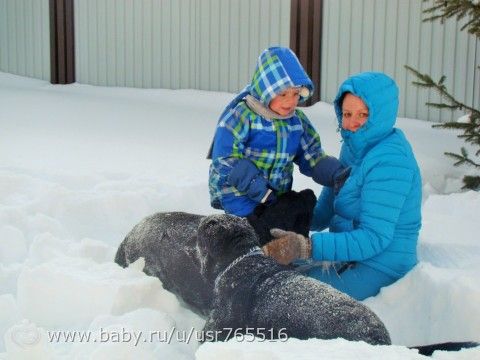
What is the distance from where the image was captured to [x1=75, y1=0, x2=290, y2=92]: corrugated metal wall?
1005cm

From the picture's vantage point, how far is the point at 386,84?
3652 mm

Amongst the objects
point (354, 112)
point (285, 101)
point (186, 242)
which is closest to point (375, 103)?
point (354, 112)

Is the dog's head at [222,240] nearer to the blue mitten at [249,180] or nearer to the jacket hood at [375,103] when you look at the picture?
the blue mitten at [249,180]

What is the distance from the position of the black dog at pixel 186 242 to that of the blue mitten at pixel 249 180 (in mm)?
107

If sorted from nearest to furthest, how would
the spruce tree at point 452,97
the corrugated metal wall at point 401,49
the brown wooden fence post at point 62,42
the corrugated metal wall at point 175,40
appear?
the spruce tree at point 452,97
the corrugated metal wall at point 401,49
the corrugated metal wall at point 175,40
the brown wooden fence post at point 62,42

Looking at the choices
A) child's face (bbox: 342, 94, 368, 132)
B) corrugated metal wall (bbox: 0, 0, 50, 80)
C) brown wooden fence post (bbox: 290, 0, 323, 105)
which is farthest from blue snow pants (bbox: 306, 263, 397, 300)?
corrugated metal wall (bbox: 0, 0, 50, 80)

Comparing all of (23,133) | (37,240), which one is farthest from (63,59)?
(37,240)

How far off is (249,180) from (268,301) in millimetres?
961

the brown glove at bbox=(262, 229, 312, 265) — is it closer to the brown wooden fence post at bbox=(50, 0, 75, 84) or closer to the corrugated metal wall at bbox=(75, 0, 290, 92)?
the corrugated metal wall at bbox=(75, 0, 290, 92)

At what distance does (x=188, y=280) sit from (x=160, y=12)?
25.8 ft

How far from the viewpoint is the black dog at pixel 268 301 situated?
2.84 meters

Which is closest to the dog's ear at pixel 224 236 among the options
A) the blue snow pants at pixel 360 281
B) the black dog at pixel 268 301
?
the black dog at pixel 268 301

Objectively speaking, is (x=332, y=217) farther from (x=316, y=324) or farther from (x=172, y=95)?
(x=172, y=95)

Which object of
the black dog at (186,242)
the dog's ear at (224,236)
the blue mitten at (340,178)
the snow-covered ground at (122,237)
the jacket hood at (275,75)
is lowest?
the snow-covered ground at (122,237)
